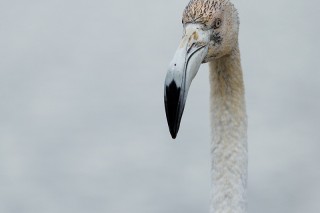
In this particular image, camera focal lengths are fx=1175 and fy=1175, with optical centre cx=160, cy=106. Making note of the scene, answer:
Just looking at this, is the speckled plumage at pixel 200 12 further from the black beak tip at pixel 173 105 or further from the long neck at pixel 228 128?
the black beak tip at pixel 173 105

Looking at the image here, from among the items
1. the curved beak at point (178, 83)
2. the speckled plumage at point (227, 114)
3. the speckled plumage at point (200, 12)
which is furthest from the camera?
the speckled plumage at point (227, 114)

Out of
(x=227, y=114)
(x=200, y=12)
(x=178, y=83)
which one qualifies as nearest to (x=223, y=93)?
(x=227, y=114)

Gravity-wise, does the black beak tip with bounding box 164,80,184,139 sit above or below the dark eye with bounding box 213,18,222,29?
below

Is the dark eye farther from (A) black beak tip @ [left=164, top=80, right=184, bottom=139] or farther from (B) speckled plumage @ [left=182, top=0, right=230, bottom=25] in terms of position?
(A) black beak tip @ [left=164, top=80, right=184, bottom=139]

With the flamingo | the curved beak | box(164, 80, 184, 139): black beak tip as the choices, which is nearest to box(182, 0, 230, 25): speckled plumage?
the flamingo

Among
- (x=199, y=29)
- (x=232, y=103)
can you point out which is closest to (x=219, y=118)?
(x=232, y=103)

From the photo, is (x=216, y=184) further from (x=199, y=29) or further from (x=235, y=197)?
(x=199, y=29)

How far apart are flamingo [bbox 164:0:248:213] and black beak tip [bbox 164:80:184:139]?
14.1 inches

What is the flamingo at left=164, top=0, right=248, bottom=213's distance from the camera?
7301 millimetres

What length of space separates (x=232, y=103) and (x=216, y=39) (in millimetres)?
469

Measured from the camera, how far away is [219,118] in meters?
7.57

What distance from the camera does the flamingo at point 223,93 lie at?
24.0 feet

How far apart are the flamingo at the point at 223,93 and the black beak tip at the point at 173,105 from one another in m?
0.36

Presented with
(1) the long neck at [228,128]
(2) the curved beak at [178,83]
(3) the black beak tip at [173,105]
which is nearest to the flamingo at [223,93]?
(1) the long neck at [228,128]
